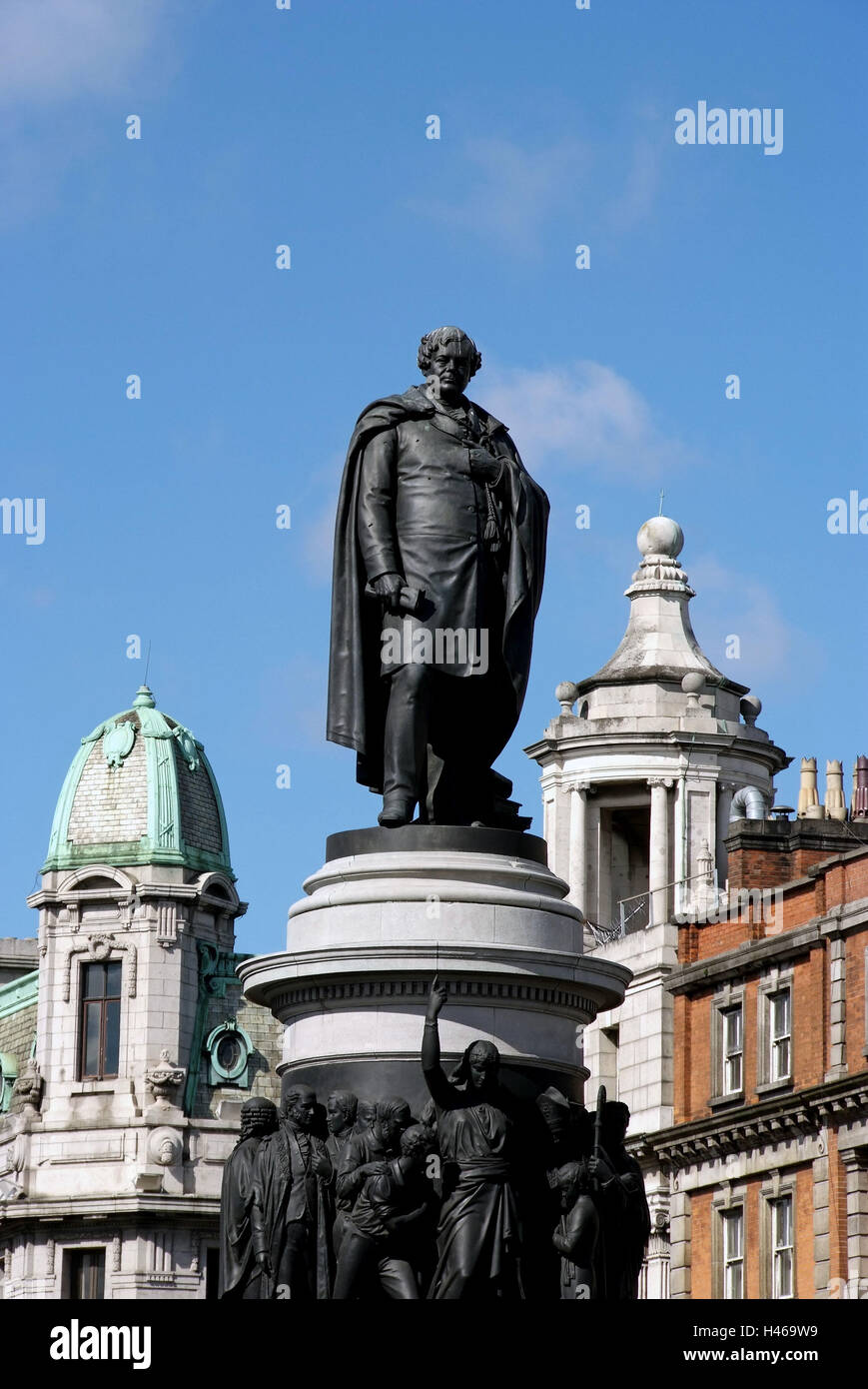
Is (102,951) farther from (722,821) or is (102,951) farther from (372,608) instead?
(372,608)

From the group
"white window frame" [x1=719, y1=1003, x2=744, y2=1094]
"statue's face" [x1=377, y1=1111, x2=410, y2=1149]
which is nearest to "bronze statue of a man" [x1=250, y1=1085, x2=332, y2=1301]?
"statue's face" [x1=377, y1=1111, x2=410, y2=1149]

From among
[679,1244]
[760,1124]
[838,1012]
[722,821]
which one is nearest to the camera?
[838,1012]

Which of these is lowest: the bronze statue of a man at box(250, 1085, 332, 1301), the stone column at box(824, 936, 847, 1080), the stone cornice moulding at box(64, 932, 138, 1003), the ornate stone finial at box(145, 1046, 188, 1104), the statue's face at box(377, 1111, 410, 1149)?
the bronze statue of a man at box(250, 1085, 332, 1301)

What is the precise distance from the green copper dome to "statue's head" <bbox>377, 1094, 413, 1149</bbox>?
5987 cm

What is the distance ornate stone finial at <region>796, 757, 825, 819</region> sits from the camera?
81.4 metres

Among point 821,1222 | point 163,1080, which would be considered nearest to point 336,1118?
point 821,1222

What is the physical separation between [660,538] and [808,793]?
7.96 metres

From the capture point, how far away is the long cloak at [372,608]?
22469 mm

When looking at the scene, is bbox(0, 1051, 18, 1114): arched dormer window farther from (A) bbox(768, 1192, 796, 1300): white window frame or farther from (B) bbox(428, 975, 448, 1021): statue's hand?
(B) bbox(428, 975, 448, 1021): statue's hand

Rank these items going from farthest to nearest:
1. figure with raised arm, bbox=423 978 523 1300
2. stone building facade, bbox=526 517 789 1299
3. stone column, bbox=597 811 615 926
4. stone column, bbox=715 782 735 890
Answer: stone column, bbox=597 811 615 926 → stone column, bbox=715 782 735 890 → stone building facade, bbox=526 517 789 1299 → figure with raised arm, bbox=423 978 523 1300

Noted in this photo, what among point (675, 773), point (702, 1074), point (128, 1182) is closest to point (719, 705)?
point (675, 773)

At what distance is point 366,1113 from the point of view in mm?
21016
